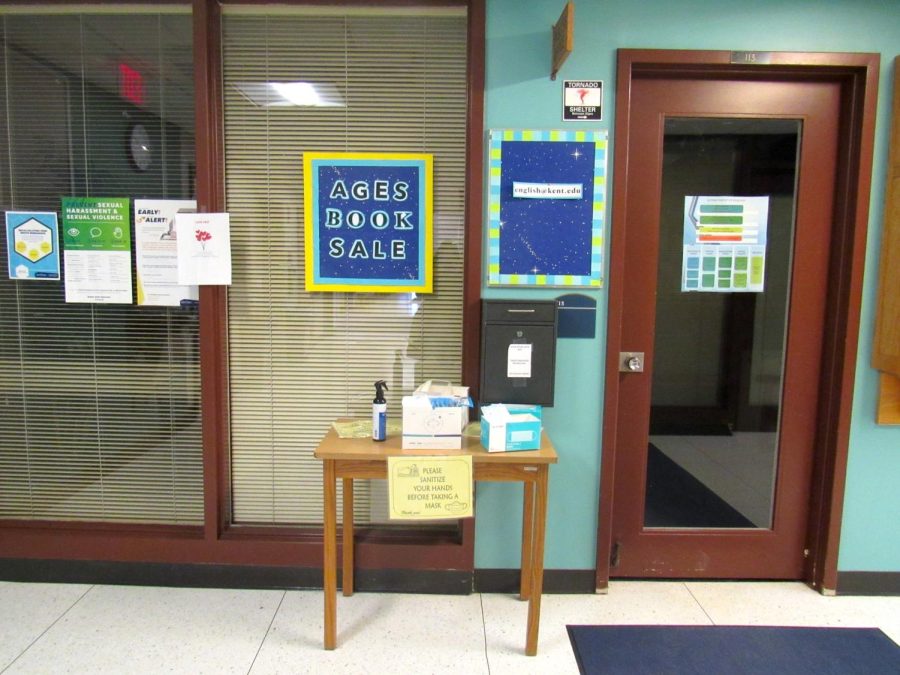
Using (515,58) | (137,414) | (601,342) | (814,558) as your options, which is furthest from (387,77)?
(814,558)

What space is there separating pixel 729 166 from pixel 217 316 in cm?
226

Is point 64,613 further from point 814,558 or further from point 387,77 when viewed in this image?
point 814,558

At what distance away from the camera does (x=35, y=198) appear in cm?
231

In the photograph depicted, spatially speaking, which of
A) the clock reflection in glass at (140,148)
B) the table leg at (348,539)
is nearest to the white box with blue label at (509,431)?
the table leg at (348,539)

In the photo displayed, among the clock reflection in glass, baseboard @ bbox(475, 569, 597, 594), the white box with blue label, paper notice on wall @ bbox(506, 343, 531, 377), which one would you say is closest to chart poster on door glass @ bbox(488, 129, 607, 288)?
paper notice on wall @ bbox(506, 343, 531, 377)

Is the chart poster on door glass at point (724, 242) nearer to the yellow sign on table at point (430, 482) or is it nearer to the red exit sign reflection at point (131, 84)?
the yellow sign on table at point (430, 482)

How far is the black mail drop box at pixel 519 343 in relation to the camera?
80.1 inches

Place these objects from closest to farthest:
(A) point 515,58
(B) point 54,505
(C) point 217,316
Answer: (A) point 515,58, (C) point 217,316, (B) point 54,505

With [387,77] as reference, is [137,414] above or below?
below

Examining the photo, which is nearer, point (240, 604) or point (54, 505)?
point (240, 604)

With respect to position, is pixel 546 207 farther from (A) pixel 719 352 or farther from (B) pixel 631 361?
(A) pixel 719 352

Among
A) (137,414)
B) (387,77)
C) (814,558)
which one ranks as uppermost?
(387,77)

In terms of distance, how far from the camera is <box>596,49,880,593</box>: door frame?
2.12 meters

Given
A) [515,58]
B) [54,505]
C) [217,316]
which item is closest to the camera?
[515,58]
